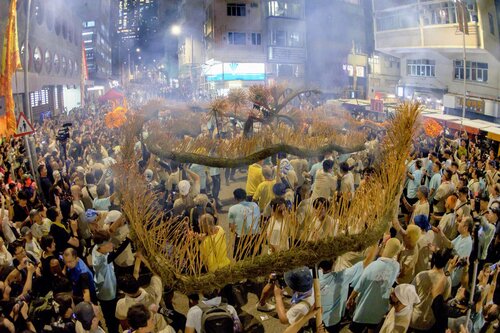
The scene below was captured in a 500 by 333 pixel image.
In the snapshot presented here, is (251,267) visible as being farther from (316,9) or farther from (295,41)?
(316,9)

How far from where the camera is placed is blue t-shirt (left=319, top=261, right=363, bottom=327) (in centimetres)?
413

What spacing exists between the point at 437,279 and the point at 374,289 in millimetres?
549

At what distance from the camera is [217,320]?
352 cm

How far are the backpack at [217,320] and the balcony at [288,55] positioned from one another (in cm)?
3795

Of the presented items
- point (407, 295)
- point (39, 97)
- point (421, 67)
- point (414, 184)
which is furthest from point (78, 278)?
point (421, 67)

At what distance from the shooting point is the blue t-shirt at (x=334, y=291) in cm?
413

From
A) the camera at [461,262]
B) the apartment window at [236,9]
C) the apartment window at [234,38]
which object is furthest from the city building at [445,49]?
the camera at [461,262]

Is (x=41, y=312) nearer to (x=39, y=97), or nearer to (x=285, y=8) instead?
(x=39, y=97)

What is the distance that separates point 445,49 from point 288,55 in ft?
53.9

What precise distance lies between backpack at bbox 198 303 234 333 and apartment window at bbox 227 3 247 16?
130 feet

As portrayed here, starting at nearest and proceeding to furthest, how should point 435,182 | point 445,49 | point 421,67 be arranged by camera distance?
point 435,182
point 445,49
point 421,67

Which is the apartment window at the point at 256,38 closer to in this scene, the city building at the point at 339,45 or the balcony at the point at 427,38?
the city building at the point at 339,45

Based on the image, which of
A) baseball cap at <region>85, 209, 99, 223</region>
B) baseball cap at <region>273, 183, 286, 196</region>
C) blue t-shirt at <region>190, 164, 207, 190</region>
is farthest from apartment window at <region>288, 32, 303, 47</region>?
baseball cap at <region>85, 209, 99, 223</region>

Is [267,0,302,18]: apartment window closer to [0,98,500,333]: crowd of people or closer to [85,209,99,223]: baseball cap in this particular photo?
[0,98,500,333]: crowd of people
